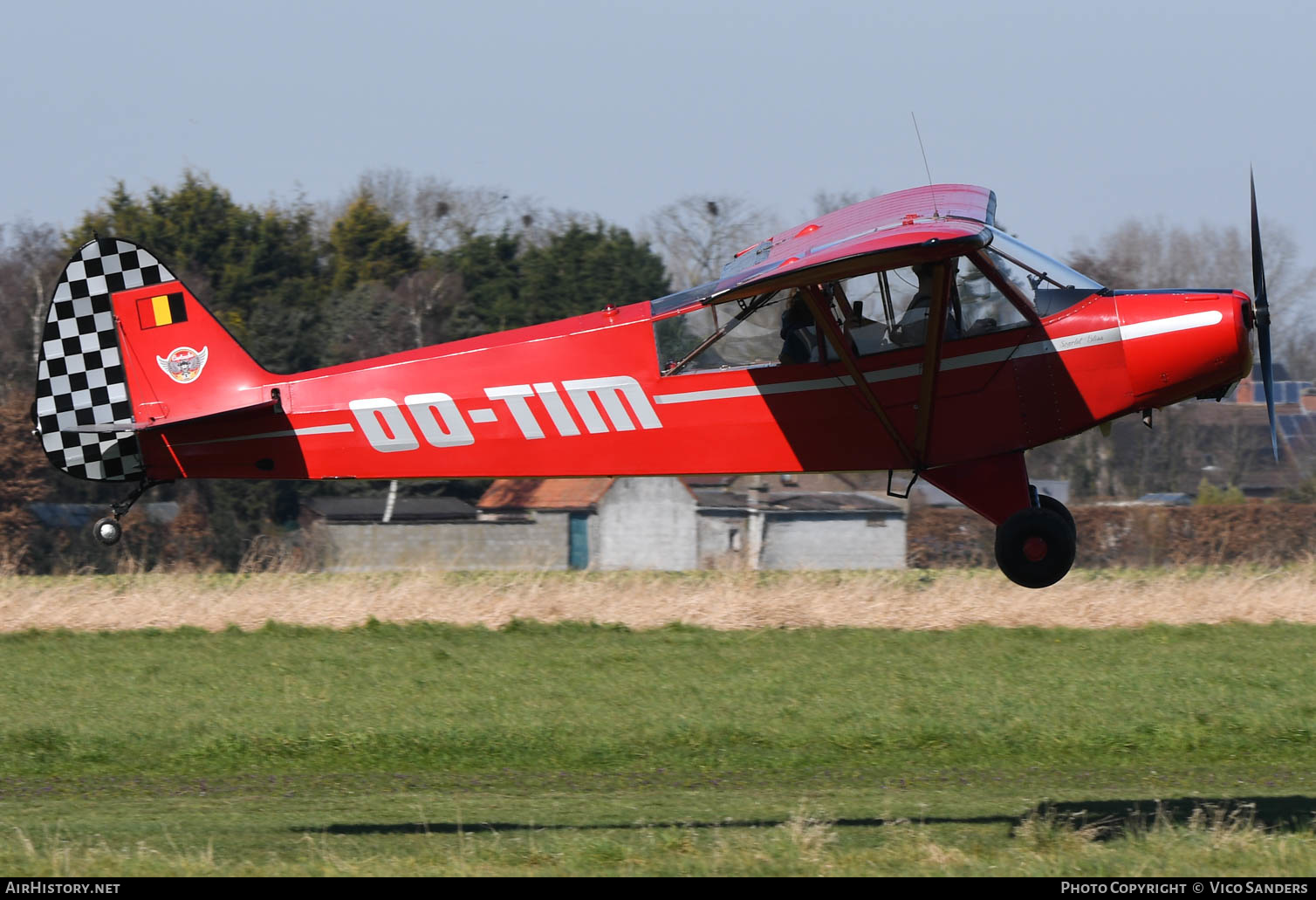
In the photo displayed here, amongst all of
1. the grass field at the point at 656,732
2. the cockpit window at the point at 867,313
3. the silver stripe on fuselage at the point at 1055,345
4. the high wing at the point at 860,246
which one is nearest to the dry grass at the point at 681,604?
the grass field at the point at 656,732

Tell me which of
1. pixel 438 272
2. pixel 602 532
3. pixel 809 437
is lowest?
pixel 602 532

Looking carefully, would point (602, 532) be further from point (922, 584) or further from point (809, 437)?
point (809, 437)

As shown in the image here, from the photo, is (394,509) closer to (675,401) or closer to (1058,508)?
(675,401)

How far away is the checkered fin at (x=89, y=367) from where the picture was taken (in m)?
9.12

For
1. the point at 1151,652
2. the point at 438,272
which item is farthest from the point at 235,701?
the point at 438,272

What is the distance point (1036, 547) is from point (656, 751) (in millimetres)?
6268

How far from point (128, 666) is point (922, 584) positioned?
39.3ft

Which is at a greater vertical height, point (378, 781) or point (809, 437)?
point (809, 437)

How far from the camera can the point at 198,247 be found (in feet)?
152

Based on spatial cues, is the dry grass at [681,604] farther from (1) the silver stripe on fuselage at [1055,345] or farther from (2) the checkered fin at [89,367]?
(1) the silver stripe on fuselage at [1055,345]

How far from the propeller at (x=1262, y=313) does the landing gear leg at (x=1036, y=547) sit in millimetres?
1444

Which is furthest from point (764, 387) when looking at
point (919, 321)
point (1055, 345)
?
point (1055, 345)

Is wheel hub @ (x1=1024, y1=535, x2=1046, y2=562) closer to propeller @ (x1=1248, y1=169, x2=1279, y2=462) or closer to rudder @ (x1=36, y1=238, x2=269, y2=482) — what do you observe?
propeller @ (x1=1248, y1=169, x2=1279, y2=462)

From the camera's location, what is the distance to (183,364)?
9.38 m
